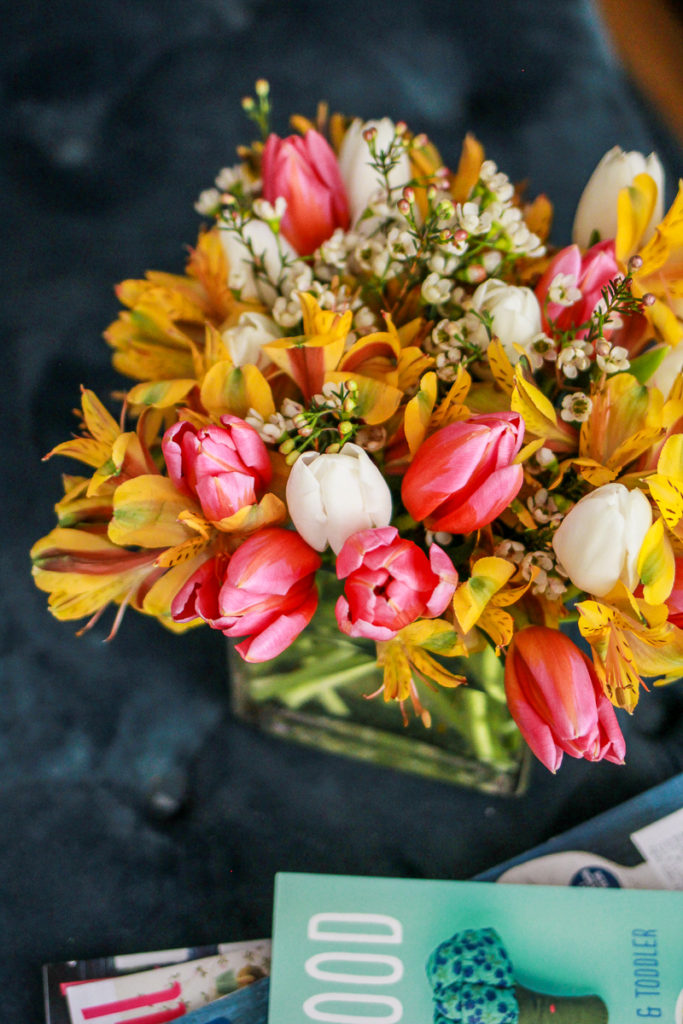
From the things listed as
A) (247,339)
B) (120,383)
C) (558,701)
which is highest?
(120,383)

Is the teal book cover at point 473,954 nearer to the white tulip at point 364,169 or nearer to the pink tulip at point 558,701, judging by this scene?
the pink tulip at point 558,701

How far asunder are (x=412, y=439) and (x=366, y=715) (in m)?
0.29

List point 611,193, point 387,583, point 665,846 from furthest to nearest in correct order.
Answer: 1. point 665,846
2. point 611,193
3. point 387,583

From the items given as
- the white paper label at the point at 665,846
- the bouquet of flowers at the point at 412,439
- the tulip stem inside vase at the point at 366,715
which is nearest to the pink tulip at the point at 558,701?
the bouquet of flowers at the point at 412,439

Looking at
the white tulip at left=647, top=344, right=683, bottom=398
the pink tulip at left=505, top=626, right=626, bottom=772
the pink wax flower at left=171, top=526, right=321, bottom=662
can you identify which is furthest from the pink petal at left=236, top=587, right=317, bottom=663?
the white tulip at left=647, top=344, right=683, bottom=398

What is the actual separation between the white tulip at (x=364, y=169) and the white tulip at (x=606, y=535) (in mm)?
221

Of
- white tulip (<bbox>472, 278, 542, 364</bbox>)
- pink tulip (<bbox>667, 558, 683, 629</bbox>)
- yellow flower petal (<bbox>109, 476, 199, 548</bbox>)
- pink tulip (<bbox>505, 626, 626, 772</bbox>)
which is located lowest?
pink tulip (<bbox>505, 626, 626, 772</bbox>)

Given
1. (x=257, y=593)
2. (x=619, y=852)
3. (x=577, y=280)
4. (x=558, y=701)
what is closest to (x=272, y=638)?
(x=257, y=593)

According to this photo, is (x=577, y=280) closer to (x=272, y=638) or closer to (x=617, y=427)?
(x=617, y=427)

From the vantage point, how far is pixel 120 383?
762mm

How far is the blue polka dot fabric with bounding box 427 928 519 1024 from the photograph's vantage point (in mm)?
525

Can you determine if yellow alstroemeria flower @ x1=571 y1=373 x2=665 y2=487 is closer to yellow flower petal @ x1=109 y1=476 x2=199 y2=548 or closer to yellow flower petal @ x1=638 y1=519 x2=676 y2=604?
yellow flower petal @ x1=638 y1=519 x2=676 y2=604

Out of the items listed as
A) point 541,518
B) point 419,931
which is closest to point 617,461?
point 541,518

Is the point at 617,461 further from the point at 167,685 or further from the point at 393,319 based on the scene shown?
the point at 167,685
